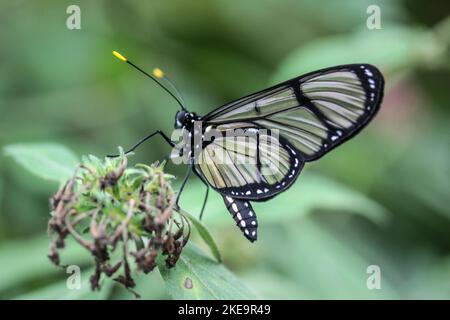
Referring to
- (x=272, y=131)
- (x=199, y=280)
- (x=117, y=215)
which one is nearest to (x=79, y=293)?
(x=199, y=280)

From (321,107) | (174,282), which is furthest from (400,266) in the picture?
(174,282)

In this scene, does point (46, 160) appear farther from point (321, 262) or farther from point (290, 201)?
point (321, 262)

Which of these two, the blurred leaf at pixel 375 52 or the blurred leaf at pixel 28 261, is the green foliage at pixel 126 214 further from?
the blurred leaf at pixel 375 52

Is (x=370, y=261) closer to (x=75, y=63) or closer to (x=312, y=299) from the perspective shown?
(x=312, y=299)

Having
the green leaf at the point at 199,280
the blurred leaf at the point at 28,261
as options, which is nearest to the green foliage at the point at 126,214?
the green leaf at the point at 199,280

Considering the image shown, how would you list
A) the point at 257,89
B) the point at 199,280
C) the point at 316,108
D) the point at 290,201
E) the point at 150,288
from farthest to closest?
1. the point at 257,89
2. the point at 290,201
3. the point at 150,288
4. the point at 316,108
5. the point at 199,280

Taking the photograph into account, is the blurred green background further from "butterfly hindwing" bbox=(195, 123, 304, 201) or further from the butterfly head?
the butterfly head

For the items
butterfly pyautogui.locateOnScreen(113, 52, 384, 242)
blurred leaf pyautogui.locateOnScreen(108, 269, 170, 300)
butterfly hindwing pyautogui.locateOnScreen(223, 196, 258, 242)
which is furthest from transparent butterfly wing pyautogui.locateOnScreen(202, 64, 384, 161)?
blurred leaf pyautogui.locateOnScreen(108, 269, 170, 300)
